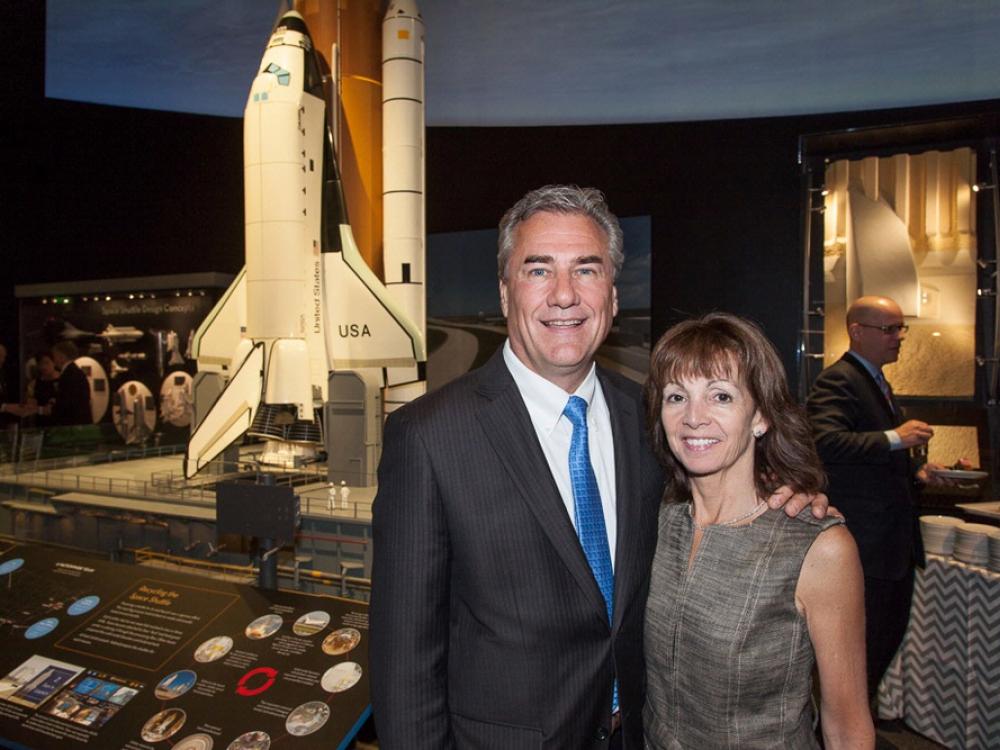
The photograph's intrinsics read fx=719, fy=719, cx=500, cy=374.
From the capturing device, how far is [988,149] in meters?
4.51

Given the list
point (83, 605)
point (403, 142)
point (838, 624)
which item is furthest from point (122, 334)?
point (838, 624)

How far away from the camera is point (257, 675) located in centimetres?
238

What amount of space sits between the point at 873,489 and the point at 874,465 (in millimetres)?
118

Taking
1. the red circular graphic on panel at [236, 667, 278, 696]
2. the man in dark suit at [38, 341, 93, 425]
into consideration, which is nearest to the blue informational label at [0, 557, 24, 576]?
the red circular graphic on panel at [236, 667, 278, 696]

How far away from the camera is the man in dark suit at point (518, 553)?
1.55 meters

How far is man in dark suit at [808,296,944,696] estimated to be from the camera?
11.4ft

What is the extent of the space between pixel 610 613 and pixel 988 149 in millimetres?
4464

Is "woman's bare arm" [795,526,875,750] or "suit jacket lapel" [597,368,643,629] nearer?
"woman's bare arm" [795,526,875,750]

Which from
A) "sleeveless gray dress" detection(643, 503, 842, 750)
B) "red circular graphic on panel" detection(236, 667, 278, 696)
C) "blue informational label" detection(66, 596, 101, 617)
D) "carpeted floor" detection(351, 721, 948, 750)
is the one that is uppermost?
"sleeveless gray dress" detection(643, 503, 842, 750)

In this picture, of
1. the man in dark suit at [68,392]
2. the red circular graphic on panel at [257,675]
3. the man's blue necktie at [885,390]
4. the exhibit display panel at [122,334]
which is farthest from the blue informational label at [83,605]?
the man in dark suit at [68,392]

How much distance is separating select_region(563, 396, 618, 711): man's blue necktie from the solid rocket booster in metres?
5.98

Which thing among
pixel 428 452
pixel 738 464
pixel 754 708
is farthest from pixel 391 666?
pixel 738 464

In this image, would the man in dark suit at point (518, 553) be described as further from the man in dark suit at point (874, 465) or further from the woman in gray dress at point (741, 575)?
the man in dark suit at point (874, 465)

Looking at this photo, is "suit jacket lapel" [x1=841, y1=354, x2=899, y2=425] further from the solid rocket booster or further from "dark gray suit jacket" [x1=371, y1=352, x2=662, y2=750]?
the solid rocket booster
